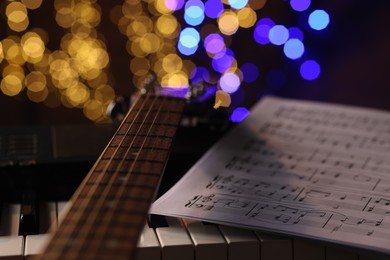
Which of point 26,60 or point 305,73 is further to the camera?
point 305,73

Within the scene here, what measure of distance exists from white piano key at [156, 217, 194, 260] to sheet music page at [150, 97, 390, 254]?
3cm

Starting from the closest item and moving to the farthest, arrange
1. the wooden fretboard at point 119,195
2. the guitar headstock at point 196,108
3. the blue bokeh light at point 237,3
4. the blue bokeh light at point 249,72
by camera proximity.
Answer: the wooden fretboard at point 119,195 → the guitar headstock at point 196,108 → the blue bokeh light at point 237,3 → the blue bokeh light at point 249,72

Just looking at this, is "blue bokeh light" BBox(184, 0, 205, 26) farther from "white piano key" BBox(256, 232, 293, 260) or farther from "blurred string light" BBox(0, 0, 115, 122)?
"white piano key" BBox(256, 232, 293, 260)

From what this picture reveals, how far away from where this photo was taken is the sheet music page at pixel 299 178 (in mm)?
Answer: 733

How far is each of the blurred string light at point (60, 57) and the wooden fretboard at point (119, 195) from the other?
822 mm

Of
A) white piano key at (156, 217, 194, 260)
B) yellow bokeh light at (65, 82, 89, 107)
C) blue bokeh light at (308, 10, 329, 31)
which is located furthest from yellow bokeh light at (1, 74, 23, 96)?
white piano key at (156, 217, 194, 260)

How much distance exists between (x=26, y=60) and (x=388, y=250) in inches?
45.6

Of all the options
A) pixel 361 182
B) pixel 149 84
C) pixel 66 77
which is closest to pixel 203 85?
pixel 149 84

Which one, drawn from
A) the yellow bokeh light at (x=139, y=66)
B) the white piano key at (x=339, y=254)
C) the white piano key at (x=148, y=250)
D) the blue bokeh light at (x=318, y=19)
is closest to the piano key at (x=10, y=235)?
the white piano key at (x=148, y=250)

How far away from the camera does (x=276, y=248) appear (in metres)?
0.71

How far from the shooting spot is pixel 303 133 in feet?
3.46

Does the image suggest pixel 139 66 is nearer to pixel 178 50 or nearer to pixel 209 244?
A: pixel 178 50

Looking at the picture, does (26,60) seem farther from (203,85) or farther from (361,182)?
(361,182)

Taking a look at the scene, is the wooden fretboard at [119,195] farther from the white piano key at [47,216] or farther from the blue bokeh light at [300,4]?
the blue bokeh light at [300,4]
